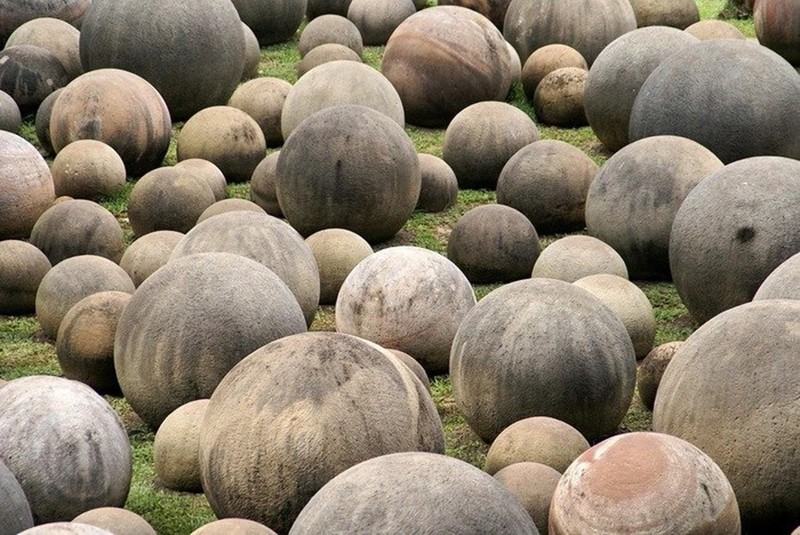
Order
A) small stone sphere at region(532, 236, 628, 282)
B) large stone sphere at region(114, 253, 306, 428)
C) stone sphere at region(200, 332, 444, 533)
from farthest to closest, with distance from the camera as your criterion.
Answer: small stone sphere at region(532, 236, 628, 282) < large stone sphere at region(114, 253, 306, 428) < stone sphere at region(200, 332, 444, 533)

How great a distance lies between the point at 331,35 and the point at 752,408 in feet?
39.8

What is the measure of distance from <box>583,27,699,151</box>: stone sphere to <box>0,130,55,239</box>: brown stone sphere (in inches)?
223

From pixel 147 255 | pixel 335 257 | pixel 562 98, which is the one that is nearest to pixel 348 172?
pixel 335 257

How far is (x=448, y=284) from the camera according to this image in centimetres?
1112

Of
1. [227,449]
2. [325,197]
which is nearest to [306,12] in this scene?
[325,197]

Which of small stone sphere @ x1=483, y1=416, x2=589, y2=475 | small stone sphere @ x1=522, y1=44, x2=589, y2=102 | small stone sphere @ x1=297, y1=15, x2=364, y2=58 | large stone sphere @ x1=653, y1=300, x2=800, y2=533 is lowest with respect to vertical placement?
small stone sphere @ x1=297, y1=15, x2=364, y2=58

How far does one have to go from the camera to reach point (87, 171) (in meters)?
14.7

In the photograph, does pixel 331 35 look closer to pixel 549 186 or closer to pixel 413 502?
pixel 549 186

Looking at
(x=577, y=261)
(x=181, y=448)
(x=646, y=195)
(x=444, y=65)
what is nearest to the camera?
(x=181, y=448)

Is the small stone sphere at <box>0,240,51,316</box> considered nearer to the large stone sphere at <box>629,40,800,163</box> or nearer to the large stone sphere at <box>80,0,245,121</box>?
the large stone sphere at <box>80,0,245,121</box>

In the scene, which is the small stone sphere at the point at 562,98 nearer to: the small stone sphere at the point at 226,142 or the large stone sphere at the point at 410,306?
the small stone sphere at the point at 226,142

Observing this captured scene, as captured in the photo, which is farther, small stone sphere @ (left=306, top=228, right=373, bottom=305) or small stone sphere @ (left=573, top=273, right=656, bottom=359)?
small stone sphere @ (left=306, top=228, right=373, bottom=305)

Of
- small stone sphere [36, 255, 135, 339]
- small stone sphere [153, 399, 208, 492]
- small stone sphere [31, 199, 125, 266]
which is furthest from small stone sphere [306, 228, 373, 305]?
small stone sphere [153, 399, 208, 492]

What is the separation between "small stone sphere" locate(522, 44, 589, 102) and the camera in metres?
17.7
